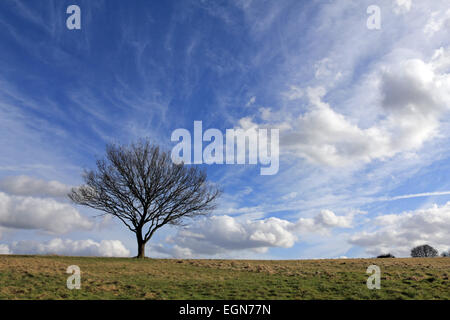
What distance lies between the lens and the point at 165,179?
127 ft

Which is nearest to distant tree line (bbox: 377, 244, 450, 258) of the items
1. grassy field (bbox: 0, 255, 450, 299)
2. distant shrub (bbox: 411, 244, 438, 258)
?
distant shrub (bbox: 411, 244, 438, 258)

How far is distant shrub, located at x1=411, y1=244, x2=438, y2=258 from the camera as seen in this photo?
67688 millimetres

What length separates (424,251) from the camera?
68.9 m

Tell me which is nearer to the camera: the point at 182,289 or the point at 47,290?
the point at 47,290

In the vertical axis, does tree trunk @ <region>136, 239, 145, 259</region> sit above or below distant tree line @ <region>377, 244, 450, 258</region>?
above

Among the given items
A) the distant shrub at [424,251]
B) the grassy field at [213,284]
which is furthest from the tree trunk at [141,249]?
the distant shrub at [424,251]

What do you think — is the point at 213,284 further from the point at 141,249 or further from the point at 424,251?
the point at 424,251

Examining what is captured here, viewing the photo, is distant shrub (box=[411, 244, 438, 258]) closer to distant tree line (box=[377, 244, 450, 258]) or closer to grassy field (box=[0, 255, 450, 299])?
distant tree line (box=[377, 244, 450, 258])

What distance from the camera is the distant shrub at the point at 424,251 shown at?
67.7 metres

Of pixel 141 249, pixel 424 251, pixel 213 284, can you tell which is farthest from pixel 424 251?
pixel 213 284

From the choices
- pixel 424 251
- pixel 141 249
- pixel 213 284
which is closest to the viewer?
pixel 213 284
